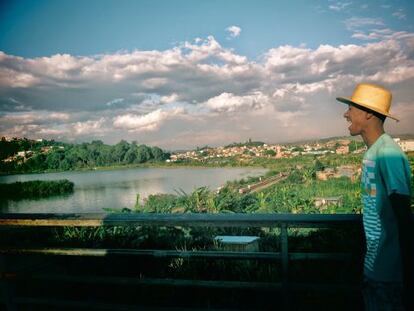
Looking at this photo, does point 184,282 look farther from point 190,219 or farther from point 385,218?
point 385,218

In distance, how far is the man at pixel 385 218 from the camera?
1620mm

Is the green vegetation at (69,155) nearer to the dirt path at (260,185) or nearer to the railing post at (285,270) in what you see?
the dirt path at (260,185)

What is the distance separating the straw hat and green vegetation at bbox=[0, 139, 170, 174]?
136ft

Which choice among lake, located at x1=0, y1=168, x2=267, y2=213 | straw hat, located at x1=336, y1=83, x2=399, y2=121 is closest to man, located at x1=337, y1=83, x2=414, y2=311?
straw hat, located at x1=336, y1=83, x2=399, y2=121

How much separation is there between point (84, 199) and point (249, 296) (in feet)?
132

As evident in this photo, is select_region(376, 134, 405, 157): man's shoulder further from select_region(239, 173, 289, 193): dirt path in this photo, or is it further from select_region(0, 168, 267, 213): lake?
select_region(0, 168, 267, 213): lake

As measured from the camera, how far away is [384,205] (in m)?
1.73

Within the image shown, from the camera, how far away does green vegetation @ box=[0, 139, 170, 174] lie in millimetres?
44375

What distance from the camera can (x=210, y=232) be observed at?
553 centimetres

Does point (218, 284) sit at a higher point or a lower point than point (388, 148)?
lower

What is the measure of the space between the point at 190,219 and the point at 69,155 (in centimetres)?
Result: 5113

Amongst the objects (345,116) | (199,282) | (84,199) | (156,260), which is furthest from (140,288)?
(84,199)

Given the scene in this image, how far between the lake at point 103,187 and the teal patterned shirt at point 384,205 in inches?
1019

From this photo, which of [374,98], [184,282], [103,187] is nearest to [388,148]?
[374,98]
